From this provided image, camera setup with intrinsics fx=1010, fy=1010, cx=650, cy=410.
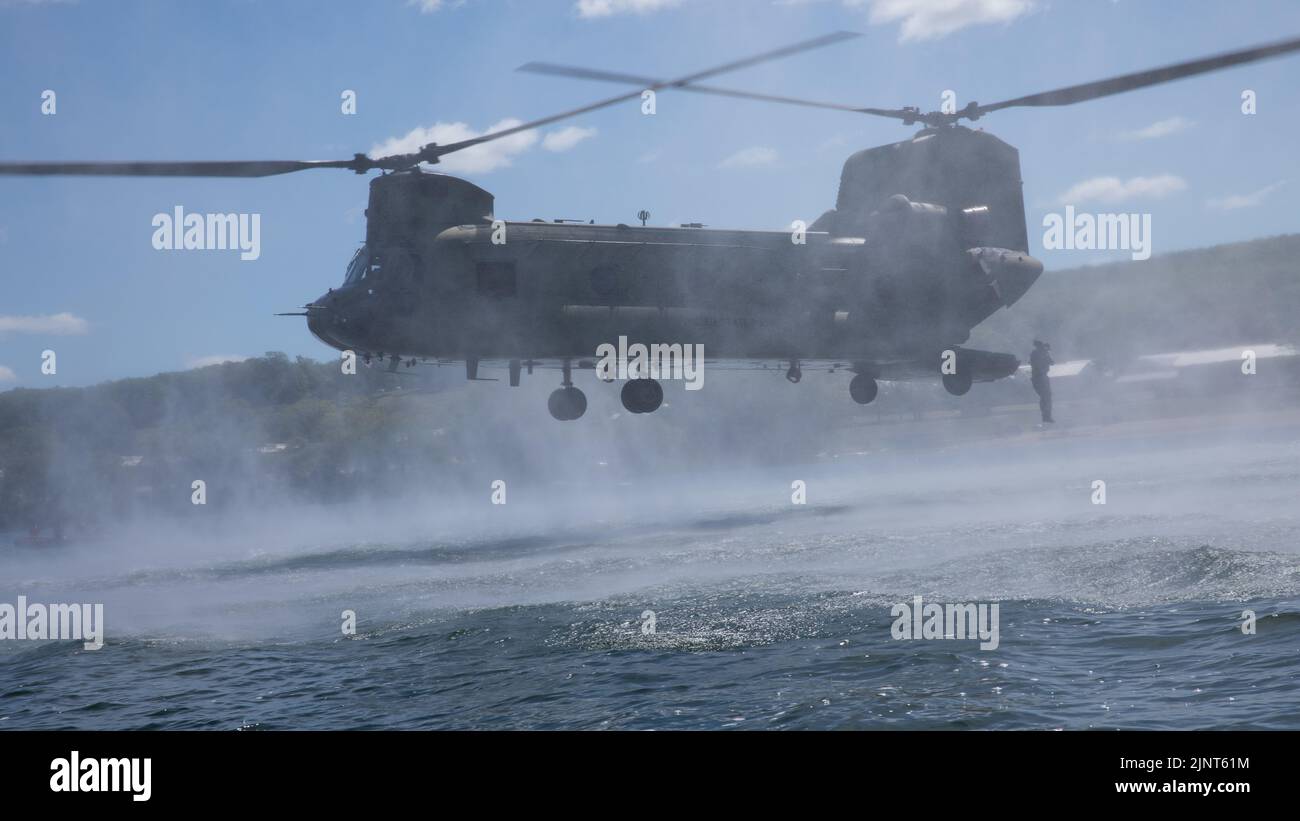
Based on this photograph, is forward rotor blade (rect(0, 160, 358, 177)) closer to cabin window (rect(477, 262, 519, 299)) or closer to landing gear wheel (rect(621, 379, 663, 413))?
cabin window (rect(477, 262, 519, 299))

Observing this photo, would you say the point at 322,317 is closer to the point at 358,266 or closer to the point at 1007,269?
the point at 358,266

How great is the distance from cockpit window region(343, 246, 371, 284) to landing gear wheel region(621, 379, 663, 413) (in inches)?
243

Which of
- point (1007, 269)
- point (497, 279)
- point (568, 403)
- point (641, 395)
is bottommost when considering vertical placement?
point (568, 403)

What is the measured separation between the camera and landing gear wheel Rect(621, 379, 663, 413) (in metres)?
22.8

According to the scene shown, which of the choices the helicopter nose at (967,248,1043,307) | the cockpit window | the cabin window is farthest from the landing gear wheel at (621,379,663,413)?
the helicopter nose at (967,248,1043,307)

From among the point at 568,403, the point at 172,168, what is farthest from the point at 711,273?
the point at 172,168

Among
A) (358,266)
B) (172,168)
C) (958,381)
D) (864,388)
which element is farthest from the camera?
(864,388)

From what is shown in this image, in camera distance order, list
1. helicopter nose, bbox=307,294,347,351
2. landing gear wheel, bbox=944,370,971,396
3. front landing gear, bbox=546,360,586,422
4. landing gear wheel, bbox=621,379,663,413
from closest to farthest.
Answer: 1. helicopter nose, bbox=307,294,347,351
2. landing gear wheel, bbox=621,379,663,413
3. front landing gear, bbox=546,360,586,422
4. landing gear wheel, bbox=944,370,971,396

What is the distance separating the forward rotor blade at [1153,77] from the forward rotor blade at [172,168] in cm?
1494

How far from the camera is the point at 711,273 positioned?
2320 cm

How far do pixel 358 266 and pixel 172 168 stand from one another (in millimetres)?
4209
